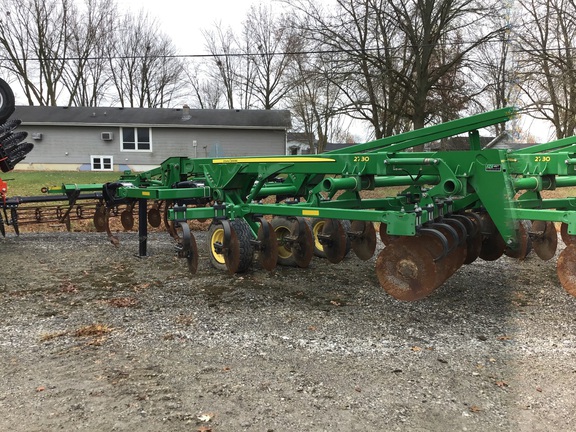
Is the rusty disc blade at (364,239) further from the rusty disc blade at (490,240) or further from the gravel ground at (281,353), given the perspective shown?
the rusty disc blade at (490,240)

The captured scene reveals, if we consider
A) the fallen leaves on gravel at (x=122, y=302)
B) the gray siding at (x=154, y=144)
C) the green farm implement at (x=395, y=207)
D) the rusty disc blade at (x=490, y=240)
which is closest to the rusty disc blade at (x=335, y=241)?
the green farm implement at (x=395, y=207)

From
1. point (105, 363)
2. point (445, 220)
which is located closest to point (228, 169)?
point (445, 220)

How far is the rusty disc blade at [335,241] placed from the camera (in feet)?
21.8

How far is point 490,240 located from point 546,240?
1.39 meters

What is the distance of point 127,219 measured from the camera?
33.5 feet

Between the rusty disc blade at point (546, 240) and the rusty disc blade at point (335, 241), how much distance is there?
274cm

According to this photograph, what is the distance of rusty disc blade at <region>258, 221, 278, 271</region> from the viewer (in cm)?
627

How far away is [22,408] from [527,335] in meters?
3.89

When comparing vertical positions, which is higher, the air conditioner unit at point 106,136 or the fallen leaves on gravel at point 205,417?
the air conditioner unit at point 106,136

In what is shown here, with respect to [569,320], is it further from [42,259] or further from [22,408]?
[42,259]

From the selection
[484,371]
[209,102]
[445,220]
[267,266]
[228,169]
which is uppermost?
[209,102]

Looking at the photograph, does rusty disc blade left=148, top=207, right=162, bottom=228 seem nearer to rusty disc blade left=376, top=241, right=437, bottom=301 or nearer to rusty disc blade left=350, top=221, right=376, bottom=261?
rusty disc blade left=350, top=221, right=376, bottom=261

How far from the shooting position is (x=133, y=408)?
3.12 m

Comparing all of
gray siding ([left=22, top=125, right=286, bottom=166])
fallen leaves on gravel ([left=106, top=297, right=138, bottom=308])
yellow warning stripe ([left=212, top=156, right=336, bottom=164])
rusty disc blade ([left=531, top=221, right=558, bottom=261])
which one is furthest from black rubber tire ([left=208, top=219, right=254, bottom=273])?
gray siding ([left=22, top=125, right=286, bottom=166])
